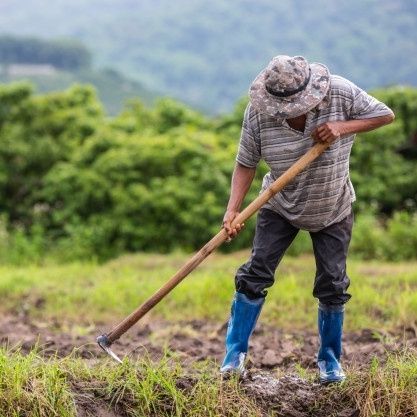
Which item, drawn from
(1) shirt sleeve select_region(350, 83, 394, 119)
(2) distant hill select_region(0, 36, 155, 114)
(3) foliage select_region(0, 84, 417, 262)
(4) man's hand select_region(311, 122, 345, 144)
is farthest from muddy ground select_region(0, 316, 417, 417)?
(2) distant hill select_region(0, 36, 155, 114)

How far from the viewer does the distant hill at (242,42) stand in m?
116

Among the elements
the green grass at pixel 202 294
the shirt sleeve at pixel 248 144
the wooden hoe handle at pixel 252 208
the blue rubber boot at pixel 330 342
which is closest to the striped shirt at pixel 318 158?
the shirt sleeve at pixel 248 144

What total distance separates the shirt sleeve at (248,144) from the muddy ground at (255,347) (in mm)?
1098

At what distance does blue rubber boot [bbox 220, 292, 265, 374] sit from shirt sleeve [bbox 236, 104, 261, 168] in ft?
2.28

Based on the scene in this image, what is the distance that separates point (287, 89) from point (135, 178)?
8.63 metres

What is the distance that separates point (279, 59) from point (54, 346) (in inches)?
115

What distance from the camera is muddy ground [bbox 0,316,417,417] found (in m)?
4.34

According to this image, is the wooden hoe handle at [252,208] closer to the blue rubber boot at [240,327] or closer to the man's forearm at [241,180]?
the man's forearm at [241,180]

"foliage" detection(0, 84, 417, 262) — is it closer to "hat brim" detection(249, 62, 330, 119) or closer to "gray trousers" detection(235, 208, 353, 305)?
"gray trousers" detection(235, 208, 353, 305)

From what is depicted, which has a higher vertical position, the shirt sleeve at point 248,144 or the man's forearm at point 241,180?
the shirt sleeve at point 248,144

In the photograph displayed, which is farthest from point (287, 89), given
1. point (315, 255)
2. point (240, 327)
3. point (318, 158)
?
point (240, 327)

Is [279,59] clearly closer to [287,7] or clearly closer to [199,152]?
[199,152]

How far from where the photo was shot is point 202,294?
8.27 metres

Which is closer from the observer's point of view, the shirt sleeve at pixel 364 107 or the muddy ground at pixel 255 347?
the shirt sleeve at pixel 364 107
